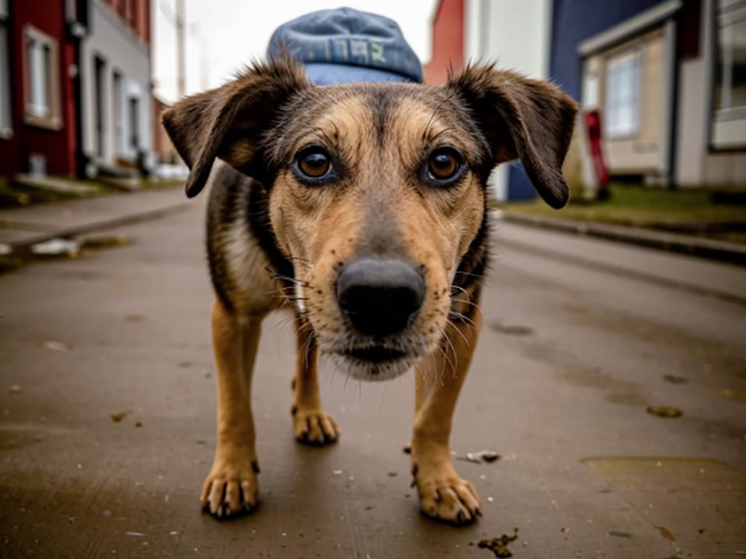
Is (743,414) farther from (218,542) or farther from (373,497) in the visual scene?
(218,542)

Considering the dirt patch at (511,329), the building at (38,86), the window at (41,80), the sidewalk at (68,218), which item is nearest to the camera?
the dirt patch at (511,329)

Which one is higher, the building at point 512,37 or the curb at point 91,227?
the building at point 512,37

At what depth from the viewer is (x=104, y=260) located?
8.13 m

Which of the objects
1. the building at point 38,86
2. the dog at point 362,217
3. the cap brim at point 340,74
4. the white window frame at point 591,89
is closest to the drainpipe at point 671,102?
the white window frame at point 591,89

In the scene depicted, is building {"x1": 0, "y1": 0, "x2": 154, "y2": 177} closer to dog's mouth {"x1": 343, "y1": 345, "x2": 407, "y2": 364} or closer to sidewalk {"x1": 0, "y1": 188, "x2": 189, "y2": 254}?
sidewalk {"x1": 0, "y1": 188, "x2": 189, "y2": 254}

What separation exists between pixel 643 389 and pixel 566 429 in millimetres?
855

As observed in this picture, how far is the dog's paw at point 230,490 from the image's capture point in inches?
92.6

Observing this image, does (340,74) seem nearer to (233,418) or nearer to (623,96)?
(233,418)

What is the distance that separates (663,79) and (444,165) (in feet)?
57.6

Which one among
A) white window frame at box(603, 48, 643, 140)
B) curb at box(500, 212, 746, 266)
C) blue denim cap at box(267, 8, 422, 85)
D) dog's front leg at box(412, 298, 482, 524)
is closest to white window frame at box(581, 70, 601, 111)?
white window frame at box(603, 48, 643, 140)

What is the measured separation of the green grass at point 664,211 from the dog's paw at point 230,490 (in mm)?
7646

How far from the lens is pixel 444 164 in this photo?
2375mm

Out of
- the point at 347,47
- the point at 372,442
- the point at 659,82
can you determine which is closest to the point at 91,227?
the point at 347,47

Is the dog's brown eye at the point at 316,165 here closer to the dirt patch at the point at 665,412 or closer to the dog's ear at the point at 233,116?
the dog's ear at the point at 233,116
